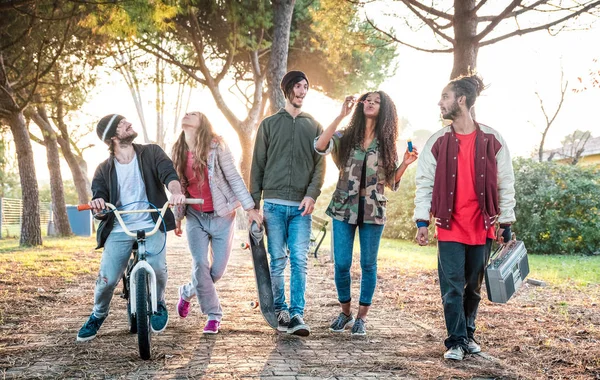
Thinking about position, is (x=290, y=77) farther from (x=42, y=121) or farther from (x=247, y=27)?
(x=42, y=121)

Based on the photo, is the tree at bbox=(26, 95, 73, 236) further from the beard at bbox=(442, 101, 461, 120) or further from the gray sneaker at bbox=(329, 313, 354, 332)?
the beard at bbox=(442, 101, 461, 120)

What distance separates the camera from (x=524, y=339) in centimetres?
536

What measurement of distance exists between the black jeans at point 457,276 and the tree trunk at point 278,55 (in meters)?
8.83

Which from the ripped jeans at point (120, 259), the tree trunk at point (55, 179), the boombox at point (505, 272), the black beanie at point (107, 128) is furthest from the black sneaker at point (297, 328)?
the tree trunk at point (55, 179)

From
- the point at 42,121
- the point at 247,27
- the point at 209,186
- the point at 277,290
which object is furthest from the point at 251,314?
the point at 42,121

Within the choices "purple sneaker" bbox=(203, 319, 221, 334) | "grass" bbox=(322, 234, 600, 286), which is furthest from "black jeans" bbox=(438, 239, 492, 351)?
"grass" bbox=(322, 234, 600, 286)

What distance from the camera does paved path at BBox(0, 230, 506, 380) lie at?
4.19 m

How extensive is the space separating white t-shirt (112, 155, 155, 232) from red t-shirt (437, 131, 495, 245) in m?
2.33

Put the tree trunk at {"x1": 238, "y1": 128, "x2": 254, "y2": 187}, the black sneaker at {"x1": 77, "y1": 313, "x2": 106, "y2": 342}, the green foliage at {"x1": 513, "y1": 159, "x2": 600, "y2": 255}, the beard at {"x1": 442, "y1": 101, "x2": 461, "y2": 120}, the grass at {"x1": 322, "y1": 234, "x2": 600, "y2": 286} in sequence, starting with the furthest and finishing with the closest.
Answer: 1. the tree trunk at {"x1": 238, "y1": 128, "x2": 254, "y2": 187}
2. the green foliage at {"x1": 513, "y1": 159, "x2": 600, "y2": 255}
3. the grass at {"x1": 322, "y1": 234, "x2": 600, "y2": 286}
4. the black sneaker at {"x1": 77, "y1": 313, "x2": 106, "y2": 342}
5. the beard at {"x1": 442, "y1": 101, "x2": 461, "y2": 120}

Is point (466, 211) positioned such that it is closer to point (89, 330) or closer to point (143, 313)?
point (143, 313)

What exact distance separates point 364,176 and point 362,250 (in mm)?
645

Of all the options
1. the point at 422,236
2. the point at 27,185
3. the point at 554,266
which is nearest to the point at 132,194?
the point at 422,236

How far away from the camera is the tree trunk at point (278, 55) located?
43.3 feet

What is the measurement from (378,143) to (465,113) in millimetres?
916
